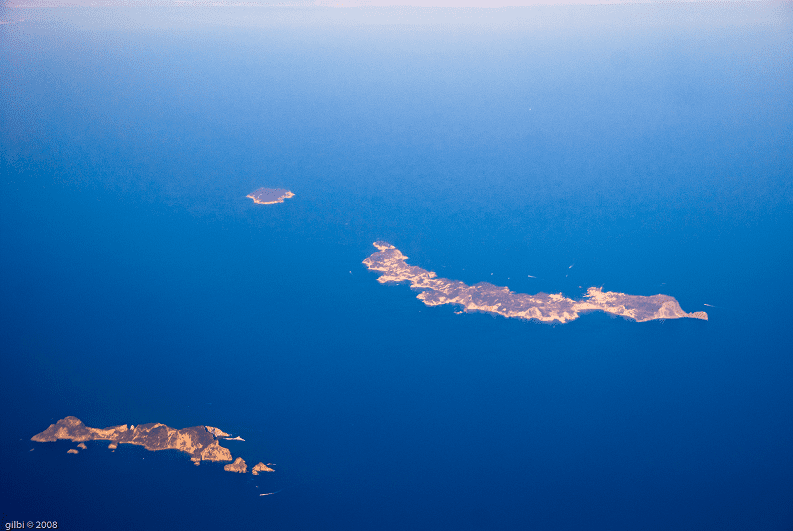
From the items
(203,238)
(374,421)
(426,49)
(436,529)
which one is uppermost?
(426,49)

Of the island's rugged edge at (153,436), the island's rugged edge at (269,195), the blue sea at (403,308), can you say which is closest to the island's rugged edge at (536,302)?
the blue sea at (403,308)

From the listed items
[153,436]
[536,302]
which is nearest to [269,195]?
[153,436]

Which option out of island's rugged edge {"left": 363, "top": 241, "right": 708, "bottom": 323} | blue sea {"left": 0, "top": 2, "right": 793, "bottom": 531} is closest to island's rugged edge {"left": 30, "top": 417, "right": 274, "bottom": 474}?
blue sea {"left": 0, "top": 2, "right": 793, "bottom": 531}

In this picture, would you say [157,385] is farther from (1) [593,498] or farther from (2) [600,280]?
(2) [600,280]

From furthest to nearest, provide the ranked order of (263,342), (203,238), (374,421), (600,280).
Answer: (203,238)
(600,280)
(263,342)
(374,421)

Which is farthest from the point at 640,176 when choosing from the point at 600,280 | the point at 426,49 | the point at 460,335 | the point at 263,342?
the point at 426,49
